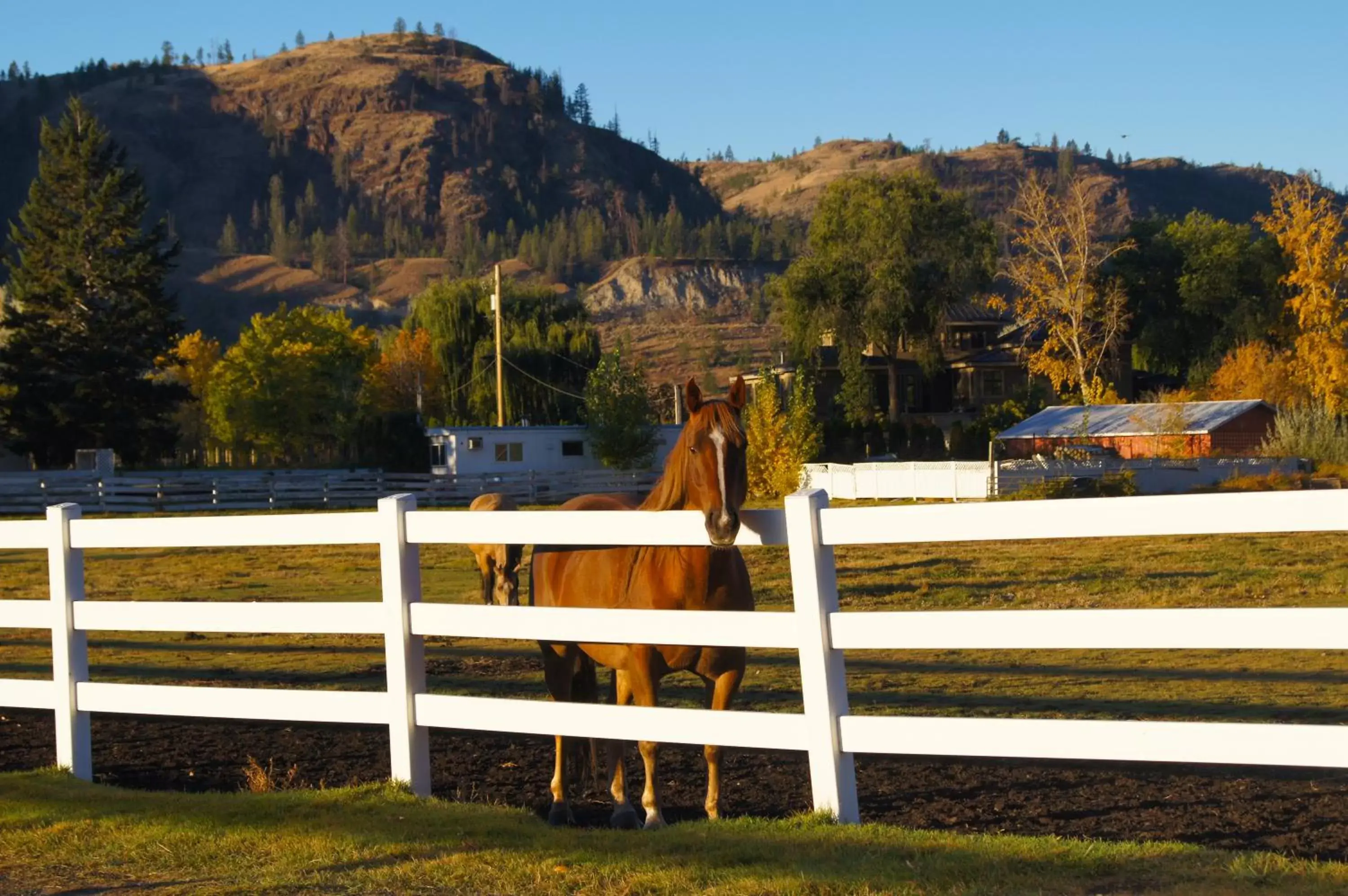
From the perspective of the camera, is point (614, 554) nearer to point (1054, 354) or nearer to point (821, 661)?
point (821, 661)

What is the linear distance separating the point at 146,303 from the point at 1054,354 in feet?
159

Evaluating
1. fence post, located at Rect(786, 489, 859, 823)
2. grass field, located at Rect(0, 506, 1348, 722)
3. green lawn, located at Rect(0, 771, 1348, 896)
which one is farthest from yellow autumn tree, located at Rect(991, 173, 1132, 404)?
green lawn, located at Rect(0, 771, 1348, 896)

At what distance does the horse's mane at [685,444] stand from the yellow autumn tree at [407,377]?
87416 millimetres

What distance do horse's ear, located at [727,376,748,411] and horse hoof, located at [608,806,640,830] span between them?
6.95 feet

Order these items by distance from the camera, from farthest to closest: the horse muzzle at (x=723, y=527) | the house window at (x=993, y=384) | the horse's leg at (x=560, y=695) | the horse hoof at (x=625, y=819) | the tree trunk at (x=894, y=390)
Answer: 1. the house window at (x=993, y=384)
2. the tree trunk at (x=894, y=390)
3. the horse's leg at (x=560, y=695)
4. the horse hoof at (x=625, y=819)
5. the horse muzzle at (x=723, y=527)

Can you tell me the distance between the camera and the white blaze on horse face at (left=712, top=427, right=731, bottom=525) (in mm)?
6387

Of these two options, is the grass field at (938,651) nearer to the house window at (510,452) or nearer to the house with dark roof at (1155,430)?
the house with dark roof at (1155,430)

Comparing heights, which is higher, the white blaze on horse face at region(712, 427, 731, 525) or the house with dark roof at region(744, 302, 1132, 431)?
the house with dark roof at region(744, 302, 1132, 431)

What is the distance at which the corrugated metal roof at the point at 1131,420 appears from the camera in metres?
55.0

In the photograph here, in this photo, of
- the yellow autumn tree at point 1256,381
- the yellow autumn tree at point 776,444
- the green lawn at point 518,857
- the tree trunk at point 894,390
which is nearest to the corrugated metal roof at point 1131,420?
the yellow autumn tree at point 1256,381

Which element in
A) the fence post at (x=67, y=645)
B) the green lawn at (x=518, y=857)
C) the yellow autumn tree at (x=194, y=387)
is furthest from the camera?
the yellow autumn tree at (x=194, y=387)

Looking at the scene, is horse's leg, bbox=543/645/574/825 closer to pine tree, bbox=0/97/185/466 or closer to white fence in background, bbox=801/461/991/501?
white fence in background, bbox=801/461/991/501

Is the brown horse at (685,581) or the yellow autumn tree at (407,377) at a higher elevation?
the yellow autumn tree at (407,377)

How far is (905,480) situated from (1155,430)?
13.6 meters
